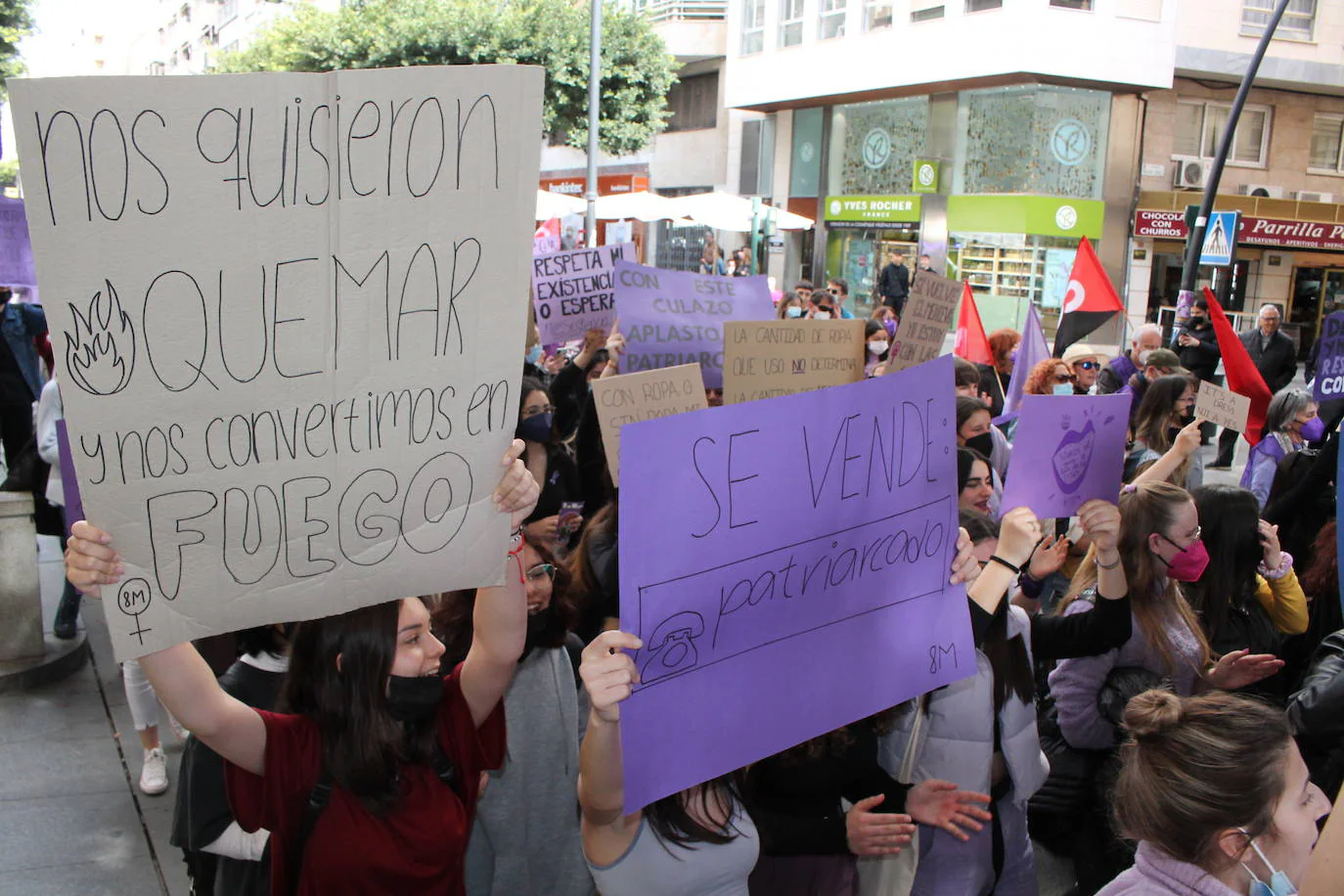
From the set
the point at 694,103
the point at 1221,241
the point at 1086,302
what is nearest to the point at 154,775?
the point at 1086,302

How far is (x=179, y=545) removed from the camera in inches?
78.6

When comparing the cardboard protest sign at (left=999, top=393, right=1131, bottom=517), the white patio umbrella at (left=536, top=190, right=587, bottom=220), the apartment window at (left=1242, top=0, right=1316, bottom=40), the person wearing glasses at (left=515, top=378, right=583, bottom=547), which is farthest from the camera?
the apartment window at (left=1242, top=0, right=1316, bottom=40)

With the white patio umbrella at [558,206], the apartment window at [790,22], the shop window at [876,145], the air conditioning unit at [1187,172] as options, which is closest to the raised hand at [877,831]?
the white patio umbrella at [558,206]

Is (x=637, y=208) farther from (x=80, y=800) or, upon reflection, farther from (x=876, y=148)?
(x=80, y=800)

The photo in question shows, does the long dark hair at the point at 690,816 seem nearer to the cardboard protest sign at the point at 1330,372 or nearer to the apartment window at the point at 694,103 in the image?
the cardboard protest sign at the point at 1330,372

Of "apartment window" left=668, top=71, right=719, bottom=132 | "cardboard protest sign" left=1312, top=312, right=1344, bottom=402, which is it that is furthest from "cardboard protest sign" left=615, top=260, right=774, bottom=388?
"apartment window" left=668, top=71, right=719, bottom=132

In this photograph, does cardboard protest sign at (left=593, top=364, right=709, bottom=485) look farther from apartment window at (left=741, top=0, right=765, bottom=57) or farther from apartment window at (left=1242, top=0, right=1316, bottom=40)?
apartment window at (left=741, top=0, right=765, bottom=57)

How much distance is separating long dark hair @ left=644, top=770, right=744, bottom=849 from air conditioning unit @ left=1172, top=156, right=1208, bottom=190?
2687 cm

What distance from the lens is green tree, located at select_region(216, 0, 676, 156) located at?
93.5ft

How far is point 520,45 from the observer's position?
94.8 ft

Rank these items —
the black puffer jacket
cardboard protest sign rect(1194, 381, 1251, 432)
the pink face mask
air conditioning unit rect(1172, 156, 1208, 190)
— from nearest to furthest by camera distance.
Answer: the black puffer jacket < the pink face mask < cardboard protest sign rect(1194, 381, 1251, 432) < air conditioning unit rect(1172, 156, 1208, 190)

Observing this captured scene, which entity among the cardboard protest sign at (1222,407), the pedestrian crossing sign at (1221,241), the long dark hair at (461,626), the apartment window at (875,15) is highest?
the apartment window at (875,15)

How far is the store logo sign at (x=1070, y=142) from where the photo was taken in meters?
24.9

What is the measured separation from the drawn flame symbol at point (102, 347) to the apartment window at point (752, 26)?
102 ft
